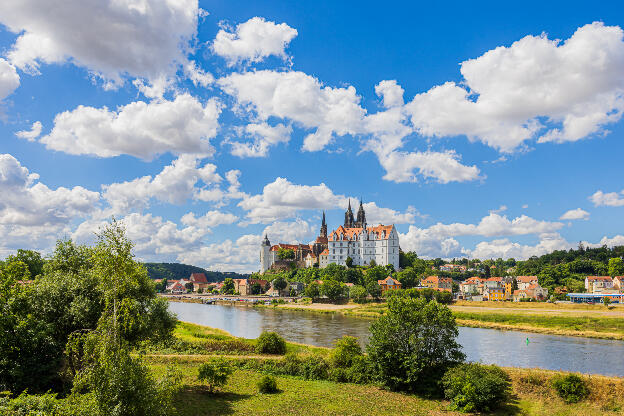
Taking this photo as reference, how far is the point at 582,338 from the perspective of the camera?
54.0 meters

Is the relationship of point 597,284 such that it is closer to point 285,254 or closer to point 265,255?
point 285,254

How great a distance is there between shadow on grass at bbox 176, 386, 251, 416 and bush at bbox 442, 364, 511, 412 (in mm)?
11694

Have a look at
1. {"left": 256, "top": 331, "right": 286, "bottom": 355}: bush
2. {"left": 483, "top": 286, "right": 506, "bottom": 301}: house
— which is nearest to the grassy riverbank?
{"left": 256, "top": 331, "right": 286, "bottom": 355}: bush

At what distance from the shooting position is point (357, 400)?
2378 centimetres

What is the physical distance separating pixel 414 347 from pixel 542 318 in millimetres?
53417

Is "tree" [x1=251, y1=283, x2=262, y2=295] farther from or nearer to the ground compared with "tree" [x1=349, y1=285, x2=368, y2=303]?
nearer to the ground

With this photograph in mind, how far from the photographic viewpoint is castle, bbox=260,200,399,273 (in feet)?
469

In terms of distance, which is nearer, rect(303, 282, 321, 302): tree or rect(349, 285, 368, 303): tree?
rect(349, 285, 368, 303): tree

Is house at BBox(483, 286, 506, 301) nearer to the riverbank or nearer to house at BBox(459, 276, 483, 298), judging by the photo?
house at BBox(459, 276, 483, 298)

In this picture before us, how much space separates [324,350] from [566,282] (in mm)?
105049

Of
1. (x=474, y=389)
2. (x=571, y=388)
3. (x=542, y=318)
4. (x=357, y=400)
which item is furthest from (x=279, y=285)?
(x=571, y=388)

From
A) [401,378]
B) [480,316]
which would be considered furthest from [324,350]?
[480,316]

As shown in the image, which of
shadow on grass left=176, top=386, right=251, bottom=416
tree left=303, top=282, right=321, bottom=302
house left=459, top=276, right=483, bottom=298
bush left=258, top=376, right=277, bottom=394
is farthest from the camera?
house left=459, top=276, right=483, bottom=298

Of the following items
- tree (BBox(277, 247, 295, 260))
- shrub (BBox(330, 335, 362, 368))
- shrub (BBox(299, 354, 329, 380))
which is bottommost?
shrub (BBox(299, 354, 329, 380))
